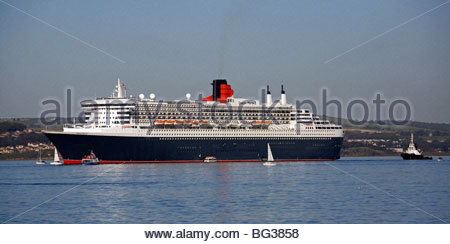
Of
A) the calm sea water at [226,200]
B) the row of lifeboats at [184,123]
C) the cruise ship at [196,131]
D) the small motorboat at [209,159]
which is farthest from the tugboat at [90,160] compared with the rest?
the calm sea water at [226,200]

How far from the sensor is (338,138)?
111 m

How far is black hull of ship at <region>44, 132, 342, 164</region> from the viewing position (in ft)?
305

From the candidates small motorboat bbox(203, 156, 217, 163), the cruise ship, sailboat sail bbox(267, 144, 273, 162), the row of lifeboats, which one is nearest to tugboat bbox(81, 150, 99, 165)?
the cruise ship

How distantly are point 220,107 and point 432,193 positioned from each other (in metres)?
58.8

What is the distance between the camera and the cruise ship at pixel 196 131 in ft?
308

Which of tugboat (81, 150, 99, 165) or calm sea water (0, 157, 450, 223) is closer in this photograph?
calm sea water (0, 157, 450, 223)

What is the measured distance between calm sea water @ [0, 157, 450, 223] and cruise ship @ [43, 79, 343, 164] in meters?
27.2

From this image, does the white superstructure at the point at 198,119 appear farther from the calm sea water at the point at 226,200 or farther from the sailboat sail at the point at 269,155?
the calm sea water at the point at 226,200

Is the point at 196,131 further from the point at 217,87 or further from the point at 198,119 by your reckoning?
the point at 217,87

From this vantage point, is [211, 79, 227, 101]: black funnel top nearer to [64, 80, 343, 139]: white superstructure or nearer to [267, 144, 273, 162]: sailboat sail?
[64, 80, 343, 139]: white superstructure

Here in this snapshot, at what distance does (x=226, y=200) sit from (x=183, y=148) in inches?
2074
